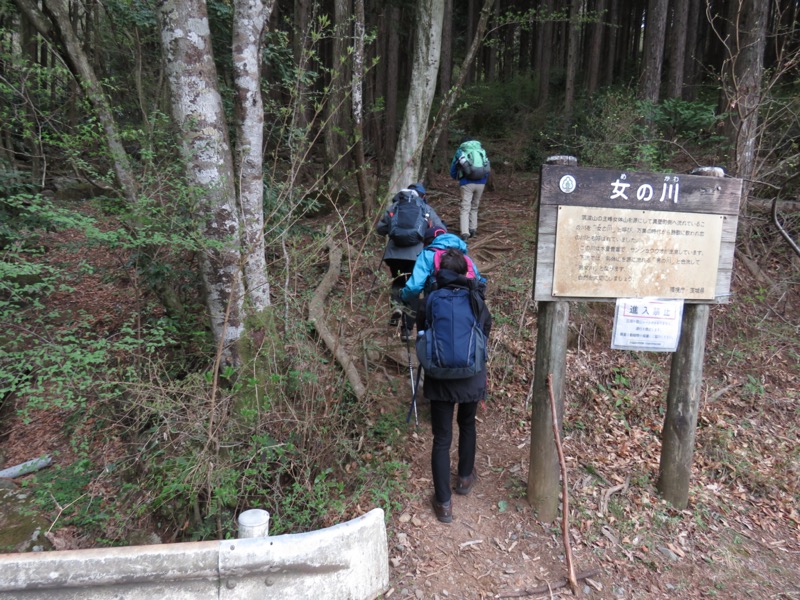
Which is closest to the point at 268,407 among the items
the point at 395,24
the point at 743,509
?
the point at 743,509

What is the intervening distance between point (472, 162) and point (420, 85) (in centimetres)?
144

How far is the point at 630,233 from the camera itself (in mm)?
3439

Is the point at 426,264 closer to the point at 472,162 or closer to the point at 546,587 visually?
the point at 546,587

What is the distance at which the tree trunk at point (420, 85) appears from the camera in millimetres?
7262

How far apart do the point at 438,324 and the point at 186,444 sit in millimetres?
1960

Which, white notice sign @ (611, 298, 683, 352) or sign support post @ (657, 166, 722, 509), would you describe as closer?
white notice sign @ (611, 298, 683, 352)

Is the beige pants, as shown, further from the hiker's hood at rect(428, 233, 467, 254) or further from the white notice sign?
the white notice sign

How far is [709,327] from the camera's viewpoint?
6348mm

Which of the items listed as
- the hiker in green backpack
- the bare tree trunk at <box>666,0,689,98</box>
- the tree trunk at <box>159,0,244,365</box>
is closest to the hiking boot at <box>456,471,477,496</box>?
the tree trunk at <box>159,0,244,365</box>

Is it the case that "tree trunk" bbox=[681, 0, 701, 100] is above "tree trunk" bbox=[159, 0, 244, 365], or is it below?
above

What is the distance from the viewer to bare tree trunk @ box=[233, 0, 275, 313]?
13.2 feet

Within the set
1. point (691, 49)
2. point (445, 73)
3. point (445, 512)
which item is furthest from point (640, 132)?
point (691, 49)

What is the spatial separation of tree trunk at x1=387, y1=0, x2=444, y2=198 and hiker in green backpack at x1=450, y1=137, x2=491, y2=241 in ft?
2.14

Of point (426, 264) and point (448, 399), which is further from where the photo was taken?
point (426, 264)
